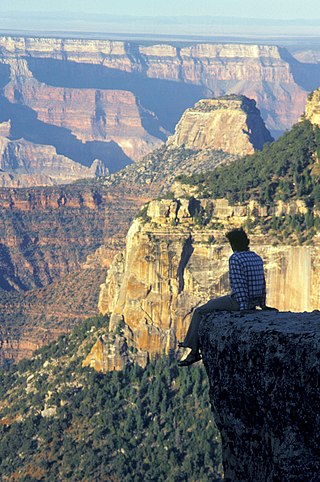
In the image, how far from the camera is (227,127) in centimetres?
18788

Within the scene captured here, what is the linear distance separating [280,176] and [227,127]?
108 meters

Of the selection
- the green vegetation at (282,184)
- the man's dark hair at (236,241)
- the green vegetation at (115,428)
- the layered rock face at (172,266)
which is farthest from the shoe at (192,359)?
the green vegetation at (282,184)

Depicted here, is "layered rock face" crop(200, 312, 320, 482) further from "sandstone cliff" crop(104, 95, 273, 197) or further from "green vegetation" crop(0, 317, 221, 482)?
"sandstone cliff" crop(104, 95, 273, 197)

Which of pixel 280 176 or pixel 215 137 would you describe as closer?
pixel 280 176

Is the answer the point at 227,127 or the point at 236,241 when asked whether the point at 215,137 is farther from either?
the point at 236,241

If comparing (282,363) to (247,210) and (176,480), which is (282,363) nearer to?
(176,480)

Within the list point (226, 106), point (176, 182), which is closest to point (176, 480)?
point (176, 182)

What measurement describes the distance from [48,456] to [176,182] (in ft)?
92.1

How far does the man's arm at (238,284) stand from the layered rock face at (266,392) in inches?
29.9

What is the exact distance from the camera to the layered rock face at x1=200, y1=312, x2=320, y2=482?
12562 millimetres

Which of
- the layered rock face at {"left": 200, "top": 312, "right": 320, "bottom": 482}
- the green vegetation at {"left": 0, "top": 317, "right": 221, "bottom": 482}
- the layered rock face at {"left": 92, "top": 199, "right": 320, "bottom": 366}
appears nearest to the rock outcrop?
the layered rock face at {"left": 92, "top": 199, "right": 320, "bottom": 366}

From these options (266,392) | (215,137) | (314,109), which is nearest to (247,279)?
(266,392)

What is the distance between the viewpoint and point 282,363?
1284 cm

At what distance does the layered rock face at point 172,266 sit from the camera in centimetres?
7519
